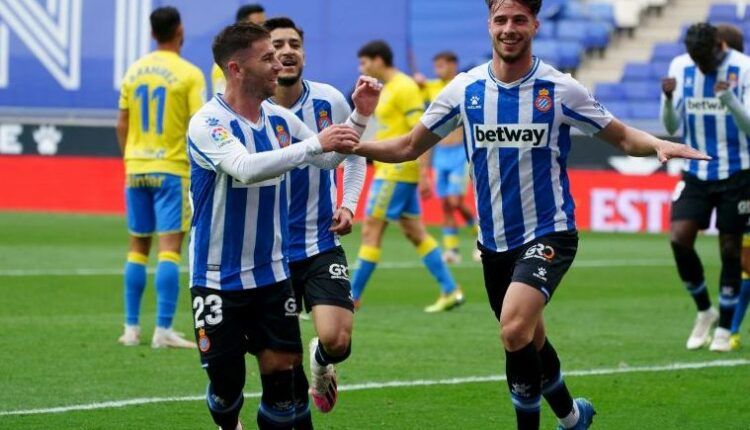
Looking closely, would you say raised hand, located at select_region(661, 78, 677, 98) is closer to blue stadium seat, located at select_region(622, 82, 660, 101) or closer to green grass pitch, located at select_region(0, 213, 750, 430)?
green grass pitch, located at select_region(0, 213, 750, 430)

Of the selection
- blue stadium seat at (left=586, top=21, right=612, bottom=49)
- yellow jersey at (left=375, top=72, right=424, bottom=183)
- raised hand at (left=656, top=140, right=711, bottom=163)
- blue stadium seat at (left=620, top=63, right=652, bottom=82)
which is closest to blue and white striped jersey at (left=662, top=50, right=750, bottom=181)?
yellow jersey at (left=375, top=72, right=424, bottom=183)

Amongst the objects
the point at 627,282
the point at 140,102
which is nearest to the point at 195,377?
the point at 140,102

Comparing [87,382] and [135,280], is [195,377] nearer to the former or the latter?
[87,382]

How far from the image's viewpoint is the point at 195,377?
376 inches

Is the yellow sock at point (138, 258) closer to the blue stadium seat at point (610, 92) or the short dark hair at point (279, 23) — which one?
the short dark hair at point (279, 23)

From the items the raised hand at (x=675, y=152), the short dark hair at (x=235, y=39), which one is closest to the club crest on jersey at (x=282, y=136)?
the short dark hair at (x=235, y=39)

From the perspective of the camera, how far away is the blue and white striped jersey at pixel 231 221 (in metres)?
6.66

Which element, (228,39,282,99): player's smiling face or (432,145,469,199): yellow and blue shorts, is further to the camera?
(432,145,469,199): yellow and blue shorts

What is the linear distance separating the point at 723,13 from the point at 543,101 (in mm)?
24095

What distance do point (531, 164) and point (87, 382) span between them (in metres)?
3.44

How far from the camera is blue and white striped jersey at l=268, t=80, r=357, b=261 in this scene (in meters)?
8.10

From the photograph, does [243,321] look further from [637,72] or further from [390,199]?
[637,72]

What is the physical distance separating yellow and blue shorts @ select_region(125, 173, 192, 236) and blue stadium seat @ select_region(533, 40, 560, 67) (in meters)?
20.0

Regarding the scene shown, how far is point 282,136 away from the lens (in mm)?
7047
